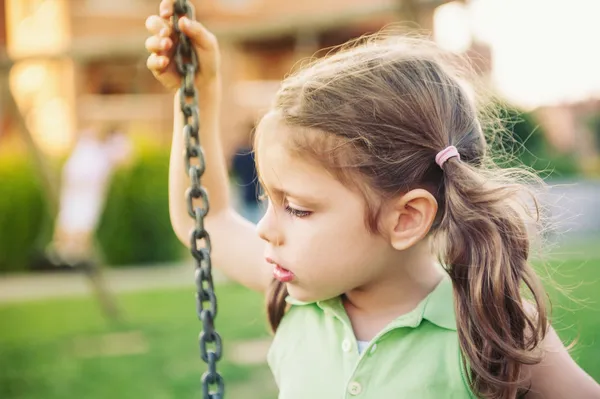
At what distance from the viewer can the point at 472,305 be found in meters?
1.75

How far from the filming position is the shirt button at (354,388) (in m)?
1.75

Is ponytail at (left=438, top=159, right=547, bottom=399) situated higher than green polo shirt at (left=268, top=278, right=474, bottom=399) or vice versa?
ponytail at (left=438, top=159, right=547, bottom=399)

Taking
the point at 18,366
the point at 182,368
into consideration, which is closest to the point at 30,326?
the point at 18,366

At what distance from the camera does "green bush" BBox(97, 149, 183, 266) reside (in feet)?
37.9

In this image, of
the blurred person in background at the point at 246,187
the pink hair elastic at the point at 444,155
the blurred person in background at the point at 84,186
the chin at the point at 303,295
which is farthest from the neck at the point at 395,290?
the blurred person in background at the point at 84,186

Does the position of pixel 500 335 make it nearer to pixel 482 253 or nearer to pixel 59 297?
pixel 482 253

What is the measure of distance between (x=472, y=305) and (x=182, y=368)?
3.96m

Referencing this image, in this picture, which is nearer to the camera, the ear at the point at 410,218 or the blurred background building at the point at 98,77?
the ear at the point at 410,218

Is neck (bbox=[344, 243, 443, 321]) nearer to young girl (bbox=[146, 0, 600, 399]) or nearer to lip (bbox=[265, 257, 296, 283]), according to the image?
young girl (bbox=[146, 0, 600, 399])

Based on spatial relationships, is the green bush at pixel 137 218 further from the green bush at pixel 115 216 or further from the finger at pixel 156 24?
the finger at pixel 156 24

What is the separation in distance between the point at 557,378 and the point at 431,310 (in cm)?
28

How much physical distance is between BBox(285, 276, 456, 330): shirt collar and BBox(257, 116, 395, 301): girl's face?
0.33 ft

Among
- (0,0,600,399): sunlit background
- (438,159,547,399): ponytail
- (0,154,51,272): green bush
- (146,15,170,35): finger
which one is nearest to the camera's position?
(438,159,547,399): ponytail

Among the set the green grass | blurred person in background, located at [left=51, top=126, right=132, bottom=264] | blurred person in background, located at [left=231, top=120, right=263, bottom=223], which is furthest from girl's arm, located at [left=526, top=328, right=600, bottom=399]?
blurred person in background, located at [left=51, top=126, right=132, bottom=264]
